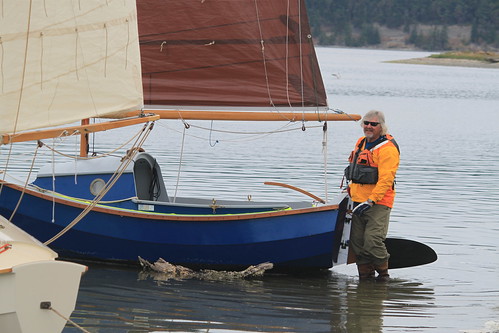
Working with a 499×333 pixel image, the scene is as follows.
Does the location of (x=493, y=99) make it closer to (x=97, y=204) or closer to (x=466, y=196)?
(x=466, y=196)

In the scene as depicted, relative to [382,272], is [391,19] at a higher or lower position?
higher

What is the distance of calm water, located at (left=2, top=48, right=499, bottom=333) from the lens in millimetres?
10539

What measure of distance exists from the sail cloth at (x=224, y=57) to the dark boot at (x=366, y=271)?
2.28 meters

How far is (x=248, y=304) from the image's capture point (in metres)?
11.1

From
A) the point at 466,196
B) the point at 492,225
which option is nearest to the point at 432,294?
the point at 492,225

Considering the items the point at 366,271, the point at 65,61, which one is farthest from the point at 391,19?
the point at 65,61

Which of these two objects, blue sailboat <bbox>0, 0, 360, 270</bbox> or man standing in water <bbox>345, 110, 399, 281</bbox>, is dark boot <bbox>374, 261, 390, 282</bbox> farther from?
blue sailboat <bbox>0, 0, 360, 270</bbox>

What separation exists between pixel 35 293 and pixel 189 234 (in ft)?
15.0

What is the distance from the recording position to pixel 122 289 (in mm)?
11578

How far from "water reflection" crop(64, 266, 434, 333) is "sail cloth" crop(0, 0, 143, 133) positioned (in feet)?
6.47

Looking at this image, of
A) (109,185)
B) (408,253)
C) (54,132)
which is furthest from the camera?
(408,253)

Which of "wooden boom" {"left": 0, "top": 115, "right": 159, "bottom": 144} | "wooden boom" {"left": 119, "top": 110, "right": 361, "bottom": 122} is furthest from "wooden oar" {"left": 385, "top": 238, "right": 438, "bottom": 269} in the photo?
"wooden boom" {"left": 0, "top": 115, "right": 159, "bottom": 144}

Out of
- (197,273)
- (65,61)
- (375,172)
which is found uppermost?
(65,61)

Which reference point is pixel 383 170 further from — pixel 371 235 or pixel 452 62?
pixel 452 62
